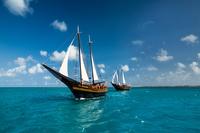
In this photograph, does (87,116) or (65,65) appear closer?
(87,116)

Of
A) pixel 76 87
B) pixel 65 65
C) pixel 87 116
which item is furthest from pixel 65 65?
pixel 87 116

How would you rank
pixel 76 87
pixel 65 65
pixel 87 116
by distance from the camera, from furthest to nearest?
1. pixel 76 87
2. pixel 65 65
3. pixel 87 116

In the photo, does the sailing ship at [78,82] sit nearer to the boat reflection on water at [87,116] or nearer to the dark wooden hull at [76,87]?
the dark wooden hull at [76,87]

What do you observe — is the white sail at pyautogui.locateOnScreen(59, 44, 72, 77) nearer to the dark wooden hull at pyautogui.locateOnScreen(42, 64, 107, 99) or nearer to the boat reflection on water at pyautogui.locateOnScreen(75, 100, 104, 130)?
the dark wooden hull at pyautogui.locateOnScreen(42, 64, 107, 99)

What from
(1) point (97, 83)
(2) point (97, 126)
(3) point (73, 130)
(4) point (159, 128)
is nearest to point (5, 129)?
(3) point (73, 130)

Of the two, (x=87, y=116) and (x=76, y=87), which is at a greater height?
(x=76, y=87)

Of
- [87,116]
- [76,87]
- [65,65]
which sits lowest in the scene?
[87,116]

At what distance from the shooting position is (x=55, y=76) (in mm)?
43344

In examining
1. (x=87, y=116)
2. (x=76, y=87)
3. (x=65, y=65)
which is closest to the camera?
(x=87, y=116)

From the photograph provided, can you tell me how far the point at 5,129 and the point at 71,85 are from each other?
2503 centimetres

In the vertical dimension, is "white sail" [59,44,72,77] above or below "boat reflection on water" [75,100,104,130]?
above

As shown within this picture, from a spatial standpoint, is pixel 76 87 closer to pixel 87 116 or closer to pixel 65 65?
pixel 65 65

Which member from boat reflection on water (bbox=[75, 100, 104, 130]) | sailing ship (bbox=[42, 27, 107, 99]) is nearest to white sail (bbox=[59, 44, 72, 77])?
sailing ship (bbox=[42, 27, 107, 99])

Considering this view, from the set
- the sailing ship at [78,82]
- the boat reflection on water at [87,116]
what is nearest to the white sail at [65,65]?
the sailing ship at [78,82]
